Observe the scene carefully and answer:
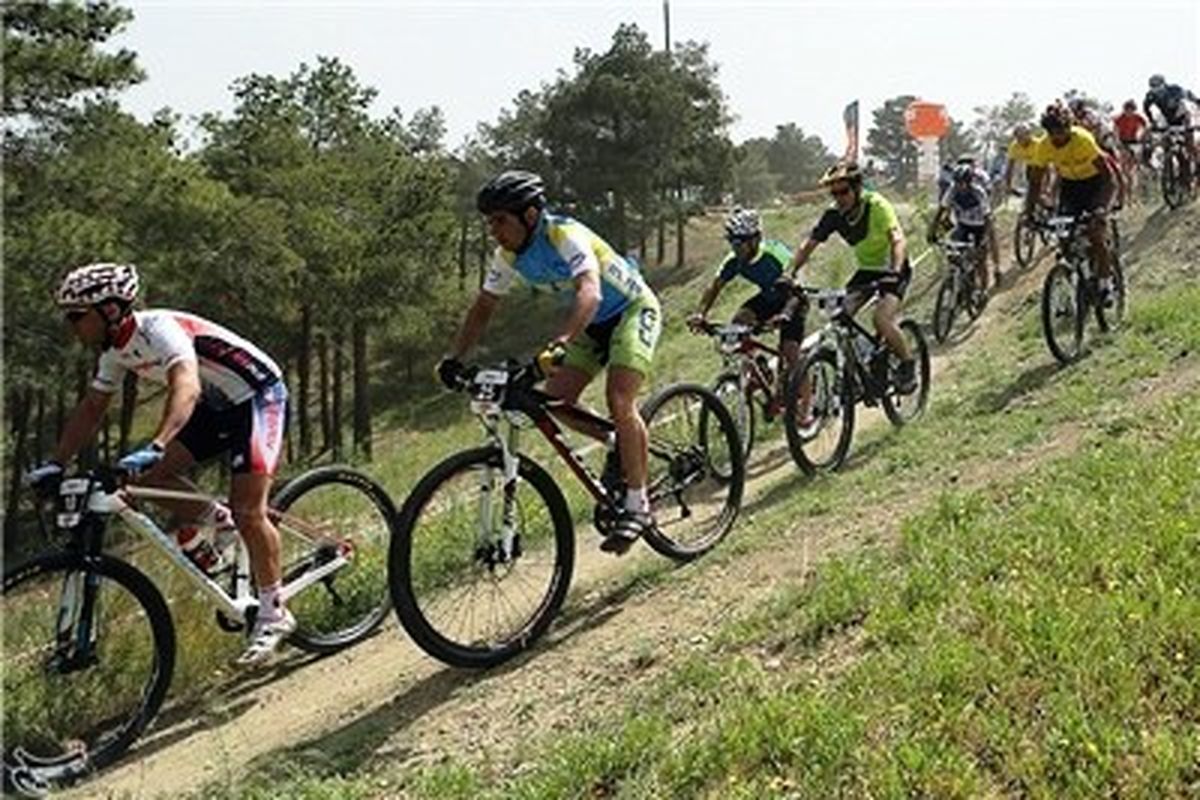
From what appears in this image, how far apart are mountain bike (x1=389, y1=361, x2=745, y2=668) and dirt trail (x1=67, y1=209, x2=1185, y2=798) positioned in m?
0.23

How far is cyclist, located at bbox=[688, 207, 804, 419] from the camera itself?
396 inches

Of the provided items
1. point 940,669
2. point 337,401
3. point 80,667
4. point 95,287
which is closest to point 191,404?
point 95,287

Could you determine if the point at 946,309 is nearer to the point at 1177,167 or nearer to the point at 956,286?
the point at 956,286

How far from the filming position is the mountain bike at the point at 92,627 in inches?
226

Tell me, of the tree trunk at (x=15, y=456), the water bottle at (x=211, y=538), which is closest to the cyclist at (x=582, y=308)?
the water bottle at (x=211, y=538)

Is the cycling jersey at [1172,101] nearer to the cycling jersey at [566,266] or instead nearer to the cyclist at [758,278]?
the cyclist at [758,278]

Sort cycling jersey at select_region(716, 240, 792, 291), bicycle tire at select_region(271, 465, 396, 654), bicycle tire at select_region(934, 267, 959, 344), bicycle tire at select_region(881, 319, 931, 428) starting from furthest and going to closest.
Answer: bicycle tire at select_region(934, 267, 959, 344) → bicycle tire at select_region(881, 319, 931, 428) → cycling jersey at select_region(716, 240, 792, 291) → bicycle tire at select_region(271, 465, 396, 654)

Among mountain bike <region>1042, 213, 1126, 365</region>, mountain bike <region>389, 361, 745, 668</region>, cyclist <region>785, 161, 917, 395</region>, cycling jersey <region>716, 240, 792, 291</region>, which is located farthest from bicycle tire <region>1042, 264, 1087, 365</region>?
mountain bike <region>389, 361, 745, 668</region>

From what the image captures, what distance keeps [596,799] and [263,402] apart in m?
3.22

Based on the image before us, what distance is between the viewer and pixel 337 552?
7.16m

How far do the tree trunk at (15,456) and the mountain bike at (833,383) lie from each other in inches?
1042

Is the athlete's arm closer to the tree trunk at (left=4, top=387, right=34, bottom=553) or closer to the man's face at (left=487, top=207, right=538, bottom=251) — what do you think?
the man's face at (left=487, top=207, right=538, bottom=251)

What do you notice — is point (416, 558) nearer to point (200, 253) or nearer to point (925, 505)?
point (925, 505)

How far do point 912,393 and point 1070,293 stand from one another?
216 cm
